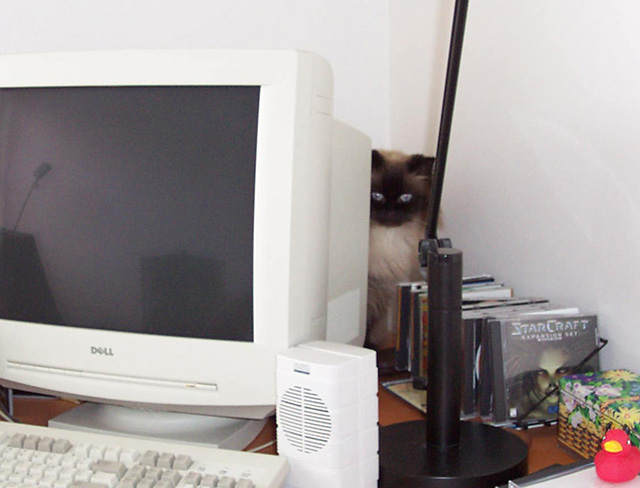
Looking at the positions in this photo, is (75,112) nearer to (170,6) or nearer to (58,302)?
(58,302)

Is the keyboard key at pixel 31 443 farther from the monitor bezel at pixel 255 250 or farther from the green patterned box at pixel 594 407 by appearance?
the green patterned box at pixel 594 407

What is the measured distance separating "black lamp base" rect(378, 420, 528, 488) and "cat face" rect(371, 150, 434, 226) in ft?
1.52

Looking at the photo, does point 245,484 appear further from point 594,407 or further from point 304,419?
point 594,407

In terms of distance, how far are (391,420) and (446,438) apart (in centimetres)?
17

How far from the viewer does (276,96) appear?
0.77 metres

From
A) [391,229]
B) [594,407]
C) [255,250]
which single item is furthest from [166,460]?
[391,229]

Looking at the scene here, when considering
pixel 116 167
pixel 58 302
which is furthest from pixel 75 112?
pixel 58 302

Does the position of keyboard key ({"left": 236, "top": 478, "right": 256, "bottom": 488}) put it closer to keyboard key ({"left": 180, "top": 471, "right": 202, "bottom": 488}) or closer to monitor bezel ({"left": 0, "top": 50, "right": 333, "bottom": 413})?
keyboard key ({"left": 180, "top": 471, "right": 202, "bottom": 488})

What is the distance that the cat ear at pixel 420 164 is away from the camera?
4.04 ft

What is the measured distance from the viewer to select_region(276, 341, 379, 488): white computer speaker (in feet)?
2.22

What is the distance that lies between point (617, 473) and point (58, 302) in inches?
26.9

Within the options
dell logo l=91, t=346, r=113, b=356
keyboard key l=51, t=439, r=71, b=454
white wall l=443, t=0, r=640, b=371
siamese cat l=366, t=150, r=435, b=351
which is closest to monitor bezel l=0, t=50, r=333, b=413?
dell logo l=91, t=346, r=113, b=356

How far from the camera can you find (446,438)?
797 millimetres

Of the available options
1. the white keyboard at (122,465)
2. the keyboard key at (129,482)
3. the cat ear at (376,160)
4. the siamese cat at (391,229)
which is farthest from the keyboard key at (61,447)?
the cat ear at (376,160)
